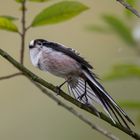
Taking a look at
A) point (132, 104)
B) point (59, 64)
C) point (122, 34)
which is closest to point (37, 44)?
point (59, 64)

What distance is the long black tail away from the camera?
5.72 ft

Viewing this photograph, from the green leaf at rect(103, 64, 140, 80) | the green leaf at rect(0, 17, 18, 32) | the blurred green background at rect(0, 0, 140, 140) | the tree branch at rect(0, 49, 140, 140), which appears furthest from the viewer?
the blurred green background at rect(0, 0, 140, 140)

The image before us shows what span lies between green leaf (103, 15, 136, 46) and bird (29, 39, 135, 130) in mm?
621

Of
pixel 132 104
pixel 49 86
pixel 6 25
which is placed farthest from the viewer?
pixel 132 104

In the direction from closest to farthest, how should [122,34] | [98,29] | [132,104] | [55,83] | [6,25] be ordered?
[6,25] → [132,104] → [122,34] → [98,29] → [55,83]

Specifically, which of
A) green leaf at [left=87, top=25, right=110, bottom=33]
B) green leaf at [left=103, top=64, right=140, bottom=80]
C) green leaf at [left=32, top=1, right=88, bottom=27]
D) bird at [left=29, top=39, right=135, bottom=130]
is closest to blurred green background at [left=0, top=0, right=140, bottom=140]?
green leaf at [left=87, top=25, right=110, bottom=33]

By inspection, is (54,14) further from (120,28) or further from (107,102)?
(120,28)

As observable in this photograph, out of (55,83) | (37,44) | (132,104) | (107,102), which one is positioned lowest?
(55,83)

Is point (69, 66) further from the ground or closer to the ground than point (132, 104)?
further from the ground

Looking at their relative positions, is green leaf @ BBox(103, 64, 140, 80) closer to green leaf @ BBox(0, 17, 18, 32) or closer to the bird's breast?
the bird's breast

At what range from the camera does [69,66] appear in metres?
2.05

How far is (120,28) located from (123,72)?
28cm

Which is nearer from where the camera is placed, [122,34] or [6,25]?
[6,25]

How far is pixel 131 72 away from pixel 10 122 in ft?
11.1
